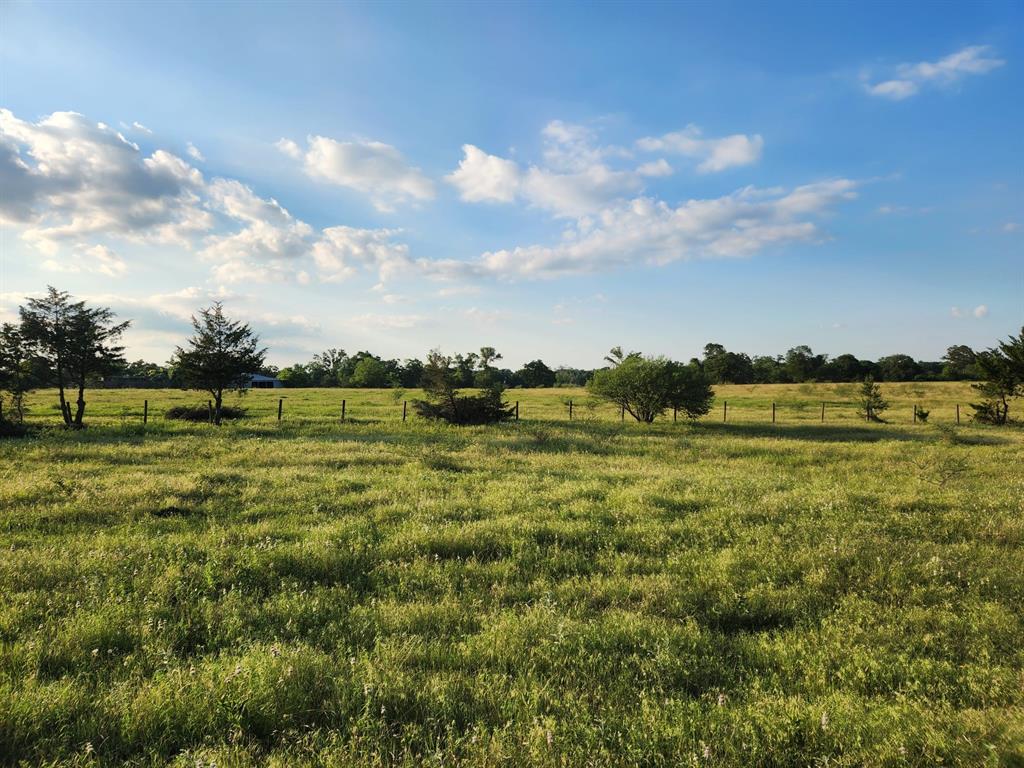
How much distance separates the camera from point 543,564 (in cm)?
714

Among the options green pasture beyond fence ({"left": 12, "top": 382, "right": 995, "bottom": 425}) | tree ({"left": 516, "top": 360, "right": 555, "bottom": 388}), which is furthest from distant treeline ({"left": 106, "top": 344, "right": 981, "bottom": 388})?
green pasture beyond fence ({"left": 12, "top": 382, "right": 995, "bottom": 425})

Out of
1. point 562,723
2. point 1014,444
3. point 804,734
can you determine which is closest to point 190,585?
point 562,723

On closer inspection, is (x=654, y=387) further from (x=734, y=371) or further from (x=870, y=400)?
(x=734, y=371)

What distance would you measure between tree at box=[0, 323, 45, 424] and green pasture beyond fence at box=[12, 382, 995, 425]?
3.60 m

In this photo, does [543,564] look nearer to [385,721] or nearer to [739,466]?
[385,721]

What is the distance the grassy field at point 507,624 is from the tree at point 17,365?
23.0 metres

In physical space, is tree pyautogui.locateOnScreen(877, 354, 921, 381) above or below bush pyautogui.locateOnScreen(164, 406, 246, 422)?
above

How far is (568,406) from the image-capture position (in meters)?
53.4

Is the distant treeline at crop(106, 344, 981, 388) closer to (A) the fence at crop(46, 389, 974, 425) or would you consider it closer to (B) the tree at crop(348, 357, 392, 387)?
(B) the tree at crop(348, 357, 392, 387)

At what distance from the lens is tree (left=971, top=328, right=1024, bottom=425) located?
36125 mm

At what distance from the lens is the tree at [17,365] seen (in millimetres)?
28328

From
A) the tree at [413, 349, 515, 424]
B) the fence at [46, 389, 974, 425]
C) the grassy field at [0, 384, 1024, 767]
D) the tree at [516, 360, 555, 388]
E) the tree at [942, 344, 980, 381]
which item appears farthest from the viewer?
the tree at [516, 360, 555, 388]

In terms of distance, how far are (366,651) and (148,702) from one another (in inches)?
62.2

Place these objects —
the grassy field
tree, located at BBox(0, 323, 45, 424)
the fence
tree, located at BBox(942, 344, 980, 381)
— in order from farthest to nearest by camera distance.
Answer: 1. tree, located at BBox(942, 344, 980, 381)
2. the fence
3. tree, located at BBox(0, 323, 45, 424)
4. the grassy field
